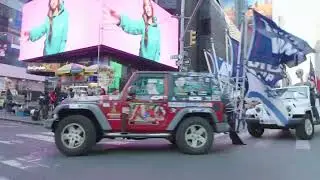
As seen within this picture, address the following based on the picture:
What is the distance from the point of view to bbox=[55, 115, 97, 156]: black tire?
11.7 meters

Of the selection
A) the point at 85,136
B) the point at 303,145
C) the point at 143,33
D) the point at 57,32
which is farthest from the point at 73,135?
the point at 143,33

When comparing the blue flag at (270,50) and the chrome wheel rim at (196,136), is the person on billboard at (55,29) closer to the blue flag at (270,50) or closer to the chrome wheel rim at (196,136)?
the blue flag at (270,50)

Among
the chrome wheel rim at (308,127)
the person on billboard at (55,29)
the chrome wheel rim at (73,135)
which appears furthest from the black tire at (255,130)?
the person on billboard at (55,29)

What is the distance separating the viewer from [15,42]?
7388 centimetres

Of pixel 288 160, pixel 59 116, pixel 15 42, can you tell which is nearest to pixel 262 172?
pixel 288 160

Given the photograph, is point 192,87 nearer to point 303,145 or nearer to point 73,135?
point 73,135

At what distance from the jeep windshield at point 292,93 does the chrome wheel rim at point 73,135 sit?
780cm

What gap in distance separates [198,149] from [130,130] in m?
1.72

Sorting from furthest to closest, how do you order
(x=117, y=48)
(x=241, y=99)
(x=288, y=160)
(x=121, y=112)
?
(x=117, y=48)
(x=241, y=99)
(x=121, y=112)
(x=288, y=160)

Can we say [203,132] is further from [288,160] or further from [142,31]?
[142,31]

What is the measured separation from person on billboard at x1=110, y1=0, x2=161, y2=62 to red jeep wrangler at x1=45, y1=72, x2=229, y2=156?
2687 centimetres

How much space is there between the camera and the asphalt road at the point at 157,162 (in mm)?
9117

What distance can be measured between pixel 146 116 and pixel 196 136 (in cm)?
132

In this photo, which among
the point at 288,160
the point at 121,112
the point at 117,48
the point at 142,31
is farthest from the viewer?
the point at 142,31
